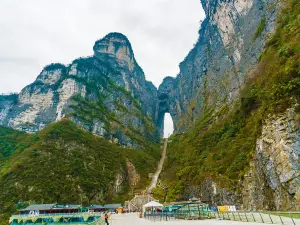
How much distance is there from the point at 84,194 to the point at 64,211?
1889cm

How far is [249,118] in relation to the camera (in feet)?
178

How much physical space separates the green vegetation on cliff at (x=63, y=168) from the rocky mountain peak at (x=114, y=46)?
88212 millimetres

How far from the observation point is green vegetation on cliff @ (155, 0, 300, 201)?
33.5 meters

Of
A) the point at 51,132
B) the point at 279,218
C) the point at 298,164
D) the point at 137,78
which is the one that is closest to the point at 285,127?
the point at 298,164

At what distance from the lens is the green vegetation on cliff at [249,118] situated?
3347 centimetres

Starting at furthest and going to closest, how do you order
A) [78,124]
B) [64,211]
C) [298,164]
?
[78,124] < [64,211] < [298,164]

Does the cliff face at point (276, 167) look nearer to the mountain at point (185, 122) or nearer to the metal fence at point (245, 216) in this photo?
the mountain at point (185, 122)

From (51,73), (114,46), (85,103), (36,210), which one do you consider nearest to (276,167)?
(36,210)

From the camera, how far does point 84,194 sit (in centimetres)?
7975

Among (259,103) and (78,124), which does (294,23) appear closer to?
(259,103)

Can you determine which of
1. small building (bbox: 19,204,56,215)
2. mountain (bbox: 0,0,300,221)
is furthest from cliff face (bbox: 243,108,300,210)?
small building (bbox: 19,204,56,215)

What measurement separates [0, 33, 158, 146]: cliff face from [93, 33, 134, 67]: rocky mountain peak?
811cm

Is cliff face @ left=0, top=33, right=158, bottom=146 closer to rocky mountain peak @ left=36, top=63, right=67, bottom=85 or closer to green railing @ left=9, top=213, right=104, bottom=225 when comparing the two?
rocky mountain peak @ left=36, top=63, right=67, bottom=85

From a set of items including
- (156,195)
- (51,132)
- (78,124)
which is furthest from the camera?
(78,124)
